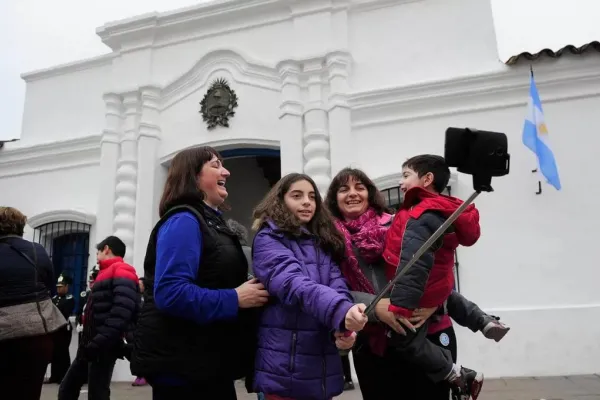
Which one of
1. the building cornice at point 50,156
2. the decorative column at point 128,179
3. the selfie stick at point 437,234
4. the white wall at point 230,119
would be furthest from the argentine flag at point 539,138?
the building cornice at point 50,156

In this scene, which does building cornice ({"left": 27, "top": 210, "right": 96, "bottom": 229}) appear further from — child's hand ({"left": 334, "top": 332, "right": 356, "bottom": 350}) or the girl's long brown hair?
child's hand ({"left": 334, "top": 332, "right": 356, "bottom": 350})

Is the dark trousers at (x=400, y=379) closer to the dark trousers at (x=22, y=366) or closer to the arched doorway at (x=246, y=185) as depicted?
the dark trousers at (x=22, y=366)

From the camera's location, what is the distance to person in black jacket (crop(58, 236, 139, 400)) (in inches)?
148

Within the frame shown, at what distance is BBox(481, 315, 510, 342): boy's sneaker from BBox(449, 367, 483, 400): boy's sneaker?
248 mm

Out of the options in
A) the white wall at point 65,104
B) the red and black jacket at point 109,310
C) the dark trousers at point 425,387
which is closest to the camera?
the dark trousers at point 425,387

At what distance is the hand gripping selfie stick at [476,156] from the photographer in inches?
67.9

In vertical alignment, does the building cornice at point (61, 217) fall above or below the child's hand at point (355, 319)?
above

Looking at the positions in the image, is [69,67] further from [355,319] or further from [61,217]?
[355,319]

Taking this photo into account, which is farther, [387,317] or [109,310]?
[109,310]

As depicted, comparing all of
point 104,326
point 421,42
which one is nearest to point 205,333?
point 104,326

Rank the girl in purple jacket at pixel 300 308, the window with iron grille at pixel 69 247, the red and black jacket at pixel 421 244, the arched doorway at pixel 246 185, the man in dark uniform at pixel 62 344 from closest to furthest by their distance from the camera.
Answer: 1. the girl in purple jacket at pixel 300 308
2. the red and black jacket at pixel 421 244
3. the man in dark uniform at pixel 62 344
4. the window with iron grille at pixel 69 247
5. the arched doorway at pixel 246 185

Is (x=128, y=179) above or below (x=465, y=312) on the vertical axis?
above

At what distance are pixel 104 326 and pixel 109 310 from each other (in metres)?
0.13

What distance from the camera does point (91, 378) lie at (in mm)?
3918
